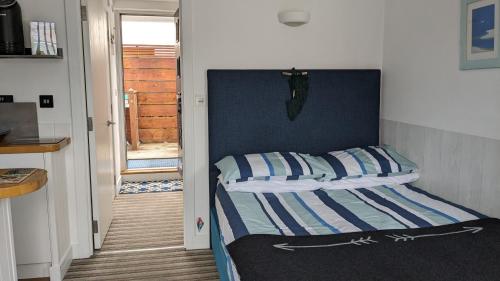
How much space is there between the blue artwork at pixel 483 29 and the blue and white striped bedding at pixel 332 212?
3.00 feet

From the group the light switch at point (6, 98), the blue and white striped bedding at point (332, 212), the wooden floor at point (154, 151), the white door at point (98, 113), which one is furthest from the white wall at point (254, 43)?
the wooden floor at point (154, 151)

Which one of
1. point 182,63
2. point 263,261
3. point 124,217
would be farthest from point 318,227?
point 124,217

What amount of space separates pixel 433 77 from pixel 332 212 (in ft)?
3.87

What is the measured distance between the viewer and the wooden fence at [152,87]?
25.2ft

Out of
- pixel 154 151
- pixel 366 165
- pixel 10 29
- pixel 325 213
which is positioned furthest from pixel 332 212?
pixel 154 151

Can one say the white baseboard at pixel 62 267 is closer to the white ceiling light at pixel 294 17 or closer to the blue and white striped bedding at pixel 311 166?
the blue and white striped bedding at pixel 311 166

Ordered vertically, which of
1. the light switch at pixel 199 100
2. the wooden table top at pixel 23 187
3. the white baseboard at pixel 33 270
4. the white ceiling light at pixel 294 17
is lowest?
the white baseboard at pixel 33 270

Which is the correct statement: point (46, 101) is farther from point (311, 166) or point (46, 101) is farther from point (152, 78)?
point (152, 78)

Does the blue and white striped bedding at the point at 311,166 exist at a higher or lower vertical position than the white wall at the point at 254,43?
lower

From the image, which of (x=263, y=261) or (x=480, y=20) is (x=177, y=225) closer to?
(x=263, y=261)

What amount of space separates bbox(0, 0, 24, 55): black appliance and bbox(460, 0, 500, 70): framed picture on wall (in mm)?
2783

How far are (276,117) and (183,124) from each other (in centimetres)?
72

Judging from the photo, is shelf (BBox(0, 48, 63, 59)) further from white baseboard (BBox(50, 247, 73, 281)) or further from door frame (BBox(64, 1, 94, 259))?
white baseboard (BBox(50, 247, 73, 281))

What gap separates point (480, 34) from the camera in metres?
2.33
